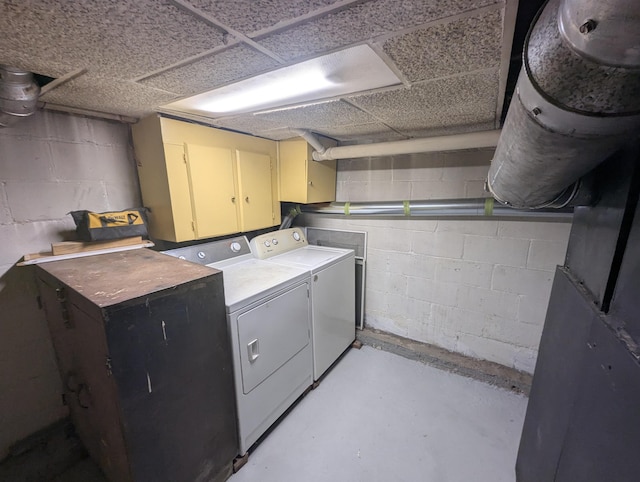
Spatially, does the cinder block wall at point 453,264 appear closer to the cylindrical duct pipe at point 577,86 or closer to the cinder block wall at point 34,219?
the cylindrical duct pipe at point 577,86

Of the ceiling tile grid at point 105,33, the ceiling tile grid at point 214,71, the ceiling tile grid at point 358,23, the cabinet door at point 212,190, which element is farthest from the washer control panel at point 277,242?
the ceiling tile grid at point 358,23

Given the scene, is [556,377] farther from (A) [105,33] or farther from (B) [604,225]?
(A) [105,33]

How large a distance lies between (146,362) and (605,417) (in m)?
1.39

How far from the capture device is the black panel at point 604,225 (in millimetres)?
660

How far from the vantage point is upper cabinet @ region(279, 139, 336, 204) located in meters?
2.26

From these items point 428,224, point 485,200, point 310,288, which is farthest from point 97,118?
point 485,200

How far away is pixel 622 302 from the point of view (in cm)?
62

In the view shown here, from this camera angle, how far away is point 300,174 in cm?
229

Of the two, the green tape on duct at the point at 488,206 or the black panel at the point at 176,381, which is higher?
the green tape on duct at the point at 488,206

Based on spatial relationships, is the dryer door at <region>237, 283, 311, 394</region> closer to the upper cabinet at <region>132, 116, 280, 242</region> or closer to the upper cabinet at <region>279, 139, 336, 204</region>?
the upper cabinet at <region>132, 116, 280, 242</region>

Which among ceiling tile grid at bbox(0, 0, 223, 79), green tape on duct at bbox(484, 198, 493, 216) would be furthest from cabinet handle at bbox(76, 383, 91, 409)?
green tape on duct at bbox(484, 198, 493, 216)

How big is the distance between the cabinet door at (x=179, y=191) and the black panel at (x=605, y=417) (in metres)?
1.93

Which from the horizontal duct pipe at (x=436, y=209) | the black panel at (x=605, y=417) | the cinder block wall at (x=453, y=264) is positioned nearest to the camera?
the black panel at (x=605, y=417)

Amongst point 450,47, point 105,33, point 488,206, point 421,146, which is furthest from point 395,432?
point 105,33
